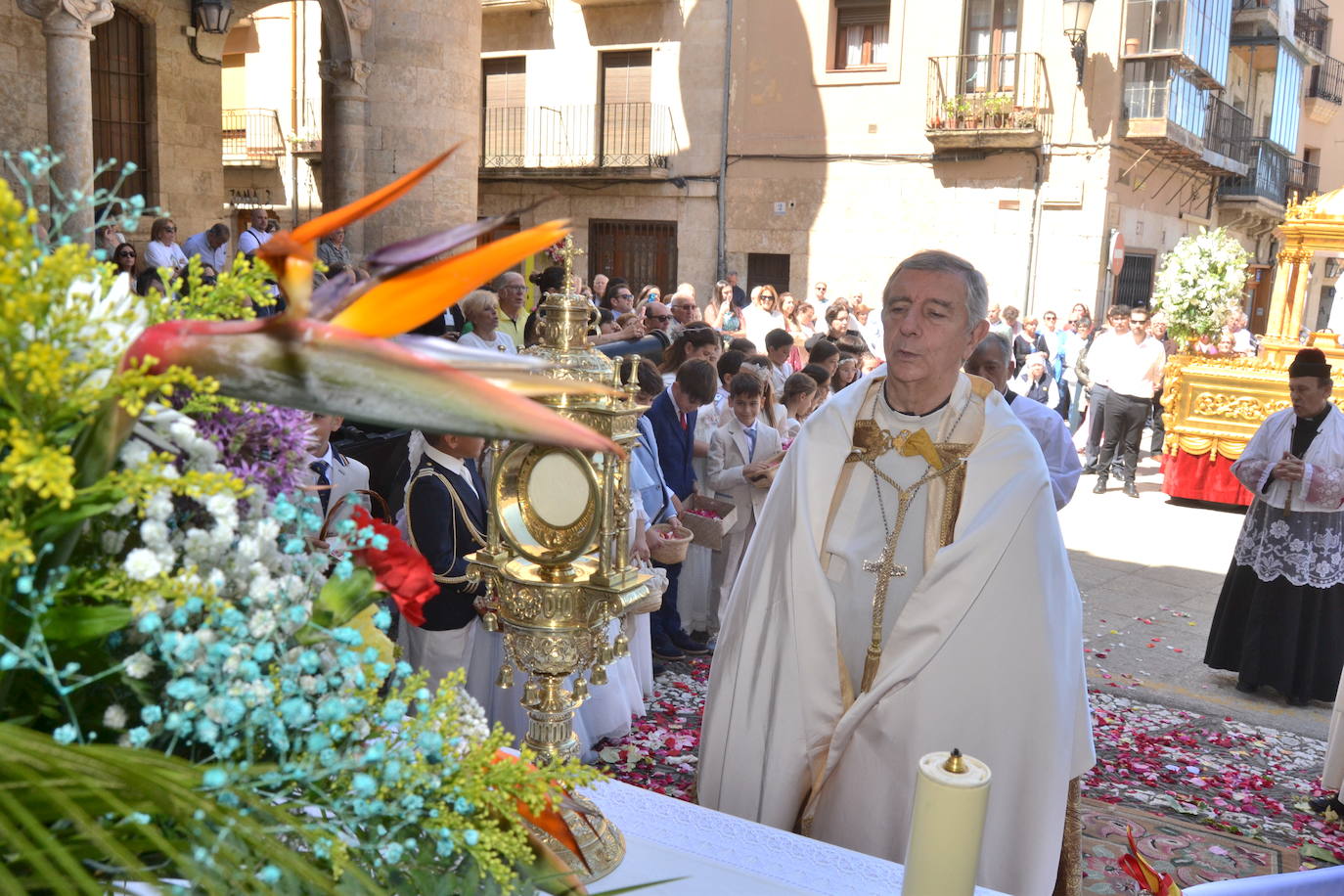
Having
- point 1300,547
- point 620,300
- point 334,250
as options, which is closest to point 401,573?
point 1300,547

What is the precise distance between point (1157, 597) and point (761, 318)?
5330 mm

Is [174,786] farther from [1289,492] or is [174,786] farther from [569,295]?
[1289,492]

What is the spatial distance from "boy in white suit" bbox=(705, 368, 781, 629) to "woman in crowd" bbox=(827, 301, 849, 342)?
384 cm

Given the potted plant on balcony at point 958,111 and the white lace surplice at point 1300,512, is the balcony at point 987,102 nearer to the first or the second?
the potted plant on balcony at point 958,111

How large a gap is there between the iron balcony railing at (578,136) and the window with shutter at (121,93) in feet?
29.2

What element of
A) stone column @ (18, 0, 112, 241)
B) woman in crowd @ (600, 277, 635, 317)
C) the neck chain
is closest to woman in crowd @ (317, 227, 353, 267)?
stone column @ (18, 0, 112, 241)

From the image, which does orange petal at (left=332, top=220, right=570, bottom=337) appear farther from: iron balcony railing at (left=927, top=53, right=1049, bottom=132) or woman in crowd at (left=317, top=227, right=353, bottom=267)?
iron balcony railing at (left=927, top=53, right=1049, bottom=132)

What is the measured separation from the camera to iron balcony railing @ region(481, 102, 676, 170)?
20.4 m

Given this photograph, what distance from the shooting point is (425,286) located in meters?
0.85

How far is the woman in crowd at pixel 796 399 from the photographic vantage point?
682 centimetres

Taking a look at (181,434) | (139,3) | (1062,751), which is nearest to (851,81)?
(139,3)

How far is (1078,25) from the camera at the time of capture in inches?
653

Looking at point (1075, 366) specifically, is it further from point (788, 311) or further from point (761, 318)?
point (761, 318)

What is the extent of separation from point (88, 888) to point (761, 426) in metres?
5.67
